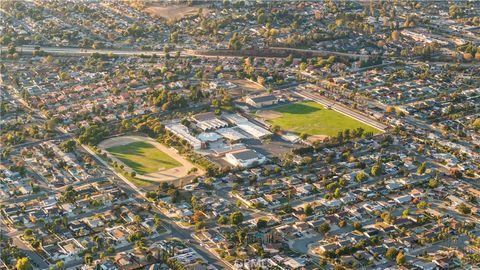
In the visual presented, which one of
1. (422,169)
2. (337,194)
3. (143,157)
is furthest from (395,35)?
(337,194)

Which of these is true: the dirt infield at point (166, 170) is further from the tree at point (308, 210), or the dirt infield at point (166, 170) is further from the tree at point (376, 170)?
the tree at point (376, 170)

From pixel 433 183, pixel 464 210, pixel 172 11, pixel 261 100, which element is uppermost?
pixel 172 11

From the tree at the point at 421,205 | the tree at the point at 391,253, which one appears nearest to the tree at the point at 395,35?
the tree at the point at 421,205

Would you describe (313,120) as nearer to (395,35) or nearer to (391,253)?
(391,253)

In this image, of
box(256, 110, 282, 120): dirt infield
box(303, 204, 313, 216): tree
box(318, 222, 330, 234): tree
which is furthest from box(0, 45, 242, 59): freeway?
box(318, 222, 330, 234): tree

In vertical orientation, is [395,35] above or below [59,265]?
above

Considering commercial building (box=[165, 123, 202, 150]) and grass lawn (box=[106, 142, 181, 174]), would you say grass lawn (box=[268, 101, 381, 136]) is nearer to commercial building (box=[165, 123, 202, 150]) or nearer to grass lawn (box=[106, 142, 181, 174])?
commercial building (box=[165, 123, 202, 150])
